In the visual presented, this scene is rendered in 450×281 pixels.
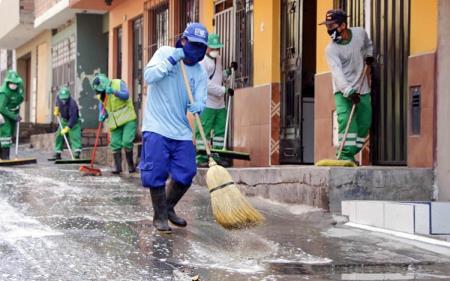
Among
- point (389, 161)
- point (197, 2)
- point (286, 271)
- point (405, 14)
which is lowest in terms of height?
point (286, 271)

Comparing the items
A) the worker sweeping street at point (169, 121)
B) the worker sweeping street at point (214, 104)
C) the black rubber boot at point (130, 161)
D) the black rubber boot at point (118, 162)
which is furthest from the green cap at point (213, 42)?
the worker sweeping street at point (169, 121)

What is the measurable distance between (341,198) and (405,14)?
89.6 inches

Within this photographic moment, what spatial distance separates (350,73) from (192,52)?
8.44ft

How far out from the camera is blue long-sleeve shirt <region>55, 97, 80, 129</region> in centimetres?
1539

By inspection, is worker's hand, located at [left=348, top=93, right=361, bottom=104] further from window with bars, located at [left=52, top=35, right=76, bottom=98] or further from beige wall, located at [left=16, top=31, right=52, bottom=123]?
beige wall, located at [left=16, top=31, right=52, bottom=123]

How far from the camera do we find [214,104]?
1110 centimetres

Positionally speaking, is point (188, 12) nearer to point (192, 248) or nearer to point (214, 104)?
point (214, 104)

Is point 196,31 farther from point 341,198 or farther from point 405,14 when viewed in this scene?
point 405,14

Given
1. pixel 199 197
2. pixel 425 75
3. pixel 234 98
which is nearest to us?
pixel 425 75

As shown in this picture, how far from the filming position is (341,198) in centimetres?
737

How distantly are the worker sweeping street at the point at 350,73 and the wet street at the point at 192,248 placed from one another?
109 cm

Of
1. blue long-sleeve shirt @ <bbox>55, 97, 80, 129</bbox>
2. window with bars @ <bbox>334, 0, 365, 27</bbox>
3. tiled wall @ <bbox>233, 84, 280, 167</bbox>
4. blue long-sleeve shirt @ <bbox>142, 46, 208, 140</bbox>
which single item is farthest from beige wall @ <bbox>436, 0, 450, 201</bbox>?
blue long-sleeve shirt @ <bbox>55, 97, 80, 129</bbox>

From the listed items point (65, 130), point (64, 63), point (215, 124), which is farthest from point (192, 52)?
point (64, 63)

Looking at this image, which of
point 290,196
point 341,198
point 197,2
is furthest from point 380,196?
point 197,2
